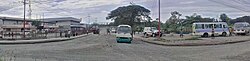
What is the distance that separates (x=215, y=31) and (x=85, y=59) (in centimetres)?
2807

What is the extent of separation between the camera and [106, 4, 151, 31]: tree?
349 ft

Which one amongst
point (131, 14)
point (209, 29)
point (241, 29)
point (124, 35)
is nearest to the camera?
point (124, 35)

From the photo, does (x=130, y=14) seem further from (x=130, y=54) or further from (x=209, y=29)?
(x=130, y=54)

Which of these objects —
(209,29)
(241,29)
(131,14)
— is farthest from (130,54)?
(131,14)

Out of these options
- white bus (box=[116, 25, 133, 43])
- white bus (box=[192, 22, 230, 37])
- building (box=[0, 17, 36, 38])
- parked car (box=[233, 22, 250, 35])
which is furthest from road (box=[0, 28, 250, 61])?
building (box=[0, 17, 36, 38])

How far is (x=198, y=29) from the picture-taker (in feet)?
131

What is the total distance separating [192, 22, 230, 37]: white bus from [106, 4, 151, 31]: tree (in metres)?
64.4

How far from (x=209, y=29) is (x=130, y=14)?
2722 inches

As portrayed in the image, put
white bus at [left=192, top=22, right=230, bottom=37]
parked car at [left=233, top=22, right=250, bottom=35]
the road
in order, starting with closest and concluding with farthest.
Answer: the road → white bus at [left=192, top=22, right=230, bottom=37] → parked car at [left=233, top=22, right=250, bottom=35]

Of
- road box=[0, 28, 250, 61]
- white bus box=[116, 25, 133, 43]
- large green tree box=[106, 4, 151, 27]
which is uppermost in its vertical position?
large green tree box=[106, 4, 151, 27]

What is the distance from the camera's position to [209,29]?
39344 mm

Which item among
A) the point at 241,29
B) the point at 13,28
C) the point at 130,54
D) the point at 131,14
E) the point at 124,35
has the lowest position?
the point at 130,54

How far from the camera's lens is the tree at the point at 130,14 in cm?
10643

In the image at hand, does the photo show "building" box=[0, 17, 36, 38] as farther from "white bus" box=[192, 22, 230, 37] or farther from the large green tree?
the large green tree
